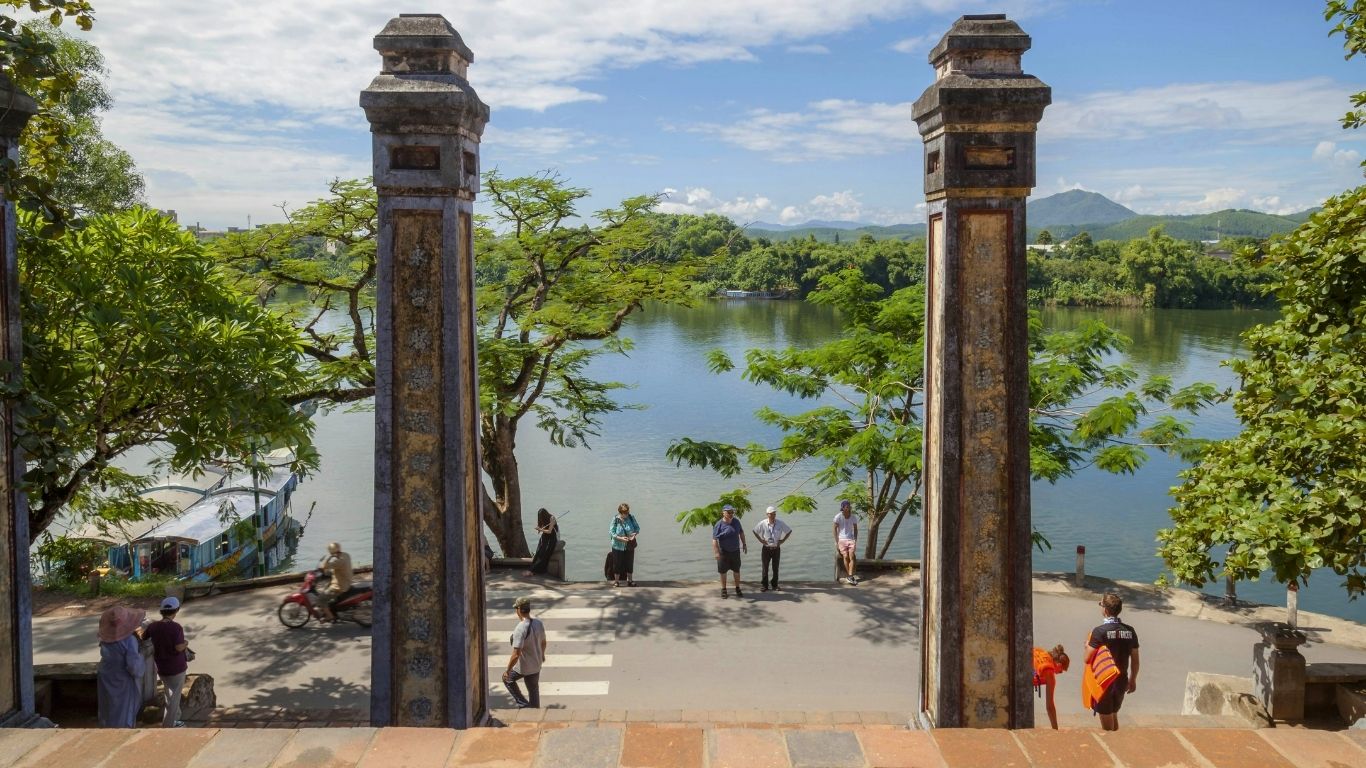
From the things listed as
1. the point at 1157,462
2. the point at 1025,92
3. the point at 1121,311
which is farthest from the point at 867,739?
the point at 1121,311

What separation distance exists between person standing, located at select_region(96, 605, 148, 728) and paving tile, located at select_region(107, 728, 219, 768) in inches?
93.4

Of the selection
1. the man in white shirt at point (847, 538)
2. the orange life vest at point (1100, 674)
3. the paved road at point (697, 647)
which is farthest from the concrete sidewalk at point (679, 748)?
the man in white shirt at point (847, 538)

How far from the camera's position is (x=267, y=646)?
945cm

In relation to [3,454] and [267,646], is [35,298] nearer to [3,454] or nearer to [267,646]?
[3,454]

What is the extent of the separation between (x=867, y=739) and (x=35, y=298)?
5.91 metres

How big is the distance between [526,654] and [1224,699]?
528 centimetres

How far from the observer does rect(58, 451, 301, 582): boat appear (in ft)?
55.4

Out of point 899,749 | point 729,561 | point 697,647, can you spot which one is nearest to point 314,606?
point 697,647

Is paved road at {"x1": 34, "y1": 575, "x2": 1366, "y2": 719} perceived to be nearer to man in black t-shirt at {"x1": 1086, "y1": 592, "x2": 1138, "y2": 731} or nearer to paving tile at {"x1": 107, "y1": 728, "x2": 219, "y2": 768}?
man in black t-shirt at {"x1": 1086, "y1": 592, "x2": 1138, "y2": 731}

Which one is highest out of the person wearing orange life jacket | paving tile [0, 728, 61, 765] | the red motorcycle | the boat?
paving tile [0, 728, 61, 765]

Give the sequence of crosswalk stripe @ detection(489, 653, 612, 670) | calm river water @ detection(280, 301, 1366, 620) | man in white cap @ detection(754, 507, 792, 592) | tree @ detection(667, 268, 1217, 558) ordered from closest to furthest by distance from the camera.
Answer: crosswalk stripe @ detection(489, 653, 612, 670) → man in white cap @ detection(754, 507, 792, 592) → tree @ detection(667, 268, 1217, 558) → calm river water @ detection(280, 301, 1366, 620)

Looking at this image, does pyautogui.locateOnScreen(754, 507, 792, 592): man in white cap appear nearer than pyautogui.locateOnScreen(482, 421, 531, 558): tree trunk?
Yes

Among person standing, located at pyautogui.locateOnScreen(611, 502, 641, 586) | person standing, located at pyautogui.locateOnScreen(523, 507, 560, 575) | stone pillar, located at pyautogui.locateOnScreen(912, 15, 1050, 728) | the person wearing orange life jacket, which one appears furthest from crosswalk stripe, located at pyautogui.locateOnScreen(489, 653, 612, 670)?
stone pillar, located at pyautogui.locateOnScreen(912, 15, 1050, 728)

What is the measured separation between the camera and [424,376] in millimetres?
5102
